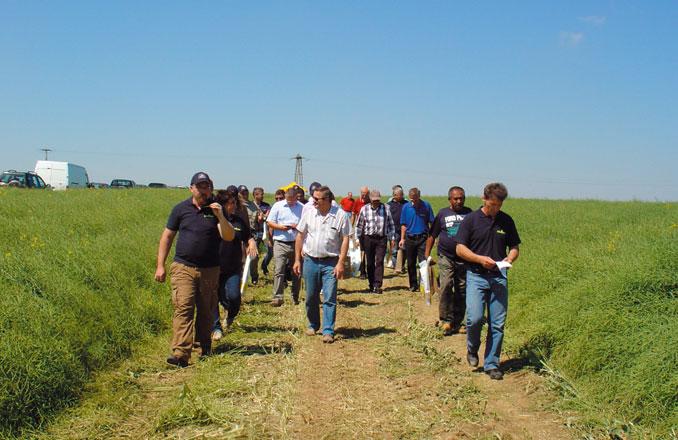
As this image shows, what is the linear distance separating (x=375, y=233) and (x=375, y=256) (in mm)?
459

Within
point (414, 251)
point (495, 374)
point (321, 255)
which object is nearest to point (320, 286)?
point (321, 255)

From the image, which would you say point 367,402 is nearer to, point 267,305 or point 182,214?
point 182,214

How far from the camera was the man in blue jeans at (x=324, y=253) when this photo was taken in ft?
24.6

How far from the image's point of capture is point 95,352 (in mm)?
5801

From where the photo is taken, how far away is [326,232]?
24.8ft

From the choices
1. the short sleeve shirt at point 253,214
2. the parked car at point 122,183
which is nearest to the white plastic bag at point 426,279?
the short sleeve shirt at point 253,214

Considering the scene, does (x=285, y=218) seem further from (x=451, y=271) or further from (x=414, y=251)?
(x=451, y=271)

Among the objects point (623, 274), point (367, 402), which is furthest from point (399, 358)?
point (623, 274)

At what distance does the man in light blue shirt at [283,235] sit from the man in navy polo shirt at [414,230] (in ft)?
8.20

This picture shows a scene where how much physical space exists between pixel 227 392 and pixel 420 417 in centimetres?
177

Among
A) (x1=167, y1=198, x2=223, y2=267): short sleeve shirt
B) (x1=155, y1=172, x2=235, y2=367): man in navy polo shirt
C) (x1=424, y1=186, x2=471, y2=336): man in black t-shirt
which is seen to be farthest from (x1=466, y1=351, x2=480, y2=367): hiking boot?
(x1=167, y1=198, x2=223, y2=267): short sleeve shirt

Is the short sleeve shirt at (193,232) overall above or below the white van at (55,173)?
below

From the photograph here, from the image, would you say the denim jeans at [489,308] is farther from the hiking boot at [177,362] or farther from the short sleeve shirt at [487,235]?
the hiking boot at [177,362]

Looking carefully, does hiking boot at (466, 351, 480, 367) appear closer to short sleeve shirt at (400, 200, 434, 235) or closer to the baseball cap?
the baseball cap
